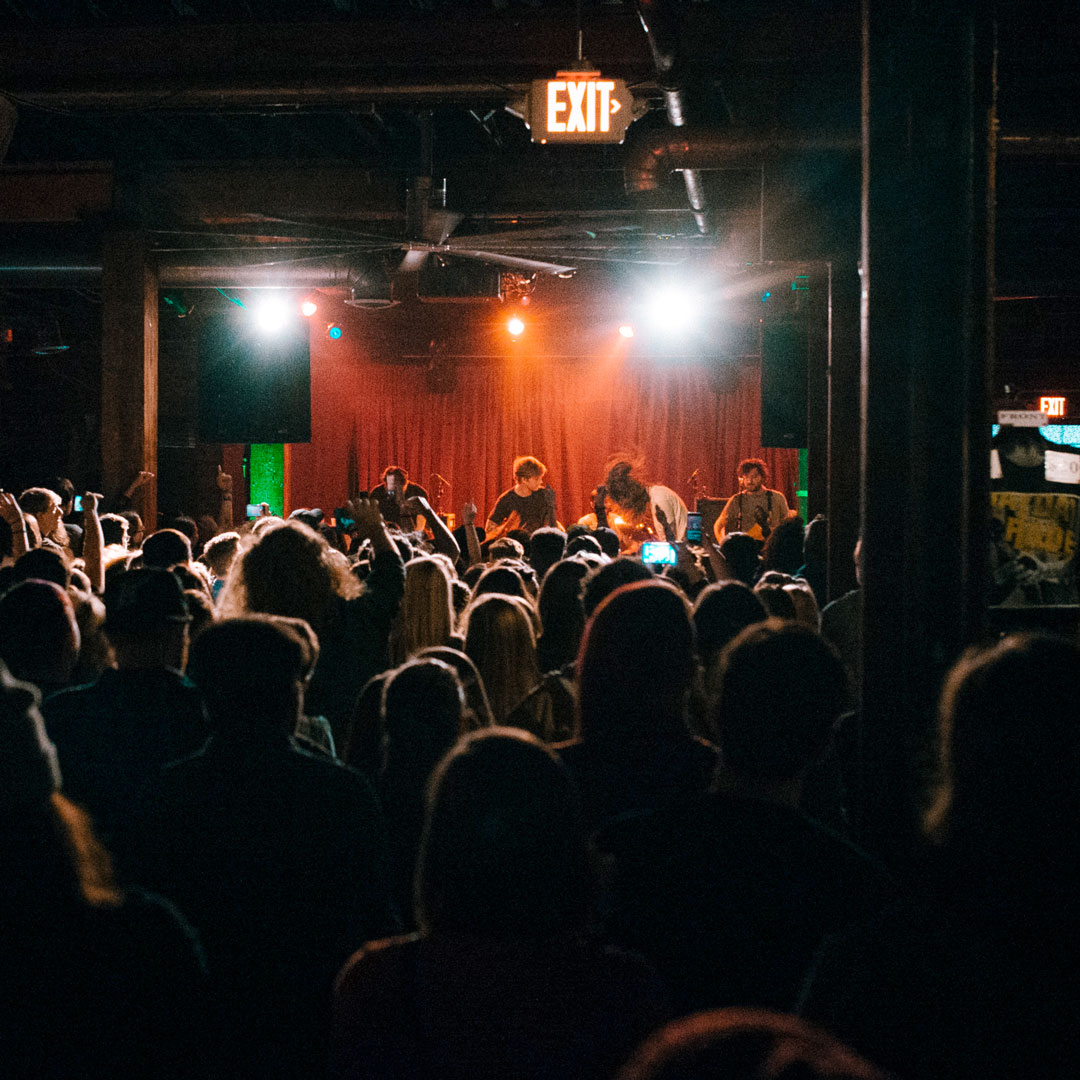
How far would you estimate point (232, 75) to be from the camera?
7.54m

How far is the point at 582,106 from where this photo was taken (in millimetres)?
6438

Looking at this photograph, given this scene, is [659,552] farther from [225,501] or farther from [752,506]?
[225,501]

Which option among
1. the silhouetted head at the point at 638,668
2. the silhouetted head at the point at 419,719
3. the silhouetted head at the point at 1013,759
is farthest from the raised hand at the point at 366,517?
the silhouetted head at the point at 1013,759

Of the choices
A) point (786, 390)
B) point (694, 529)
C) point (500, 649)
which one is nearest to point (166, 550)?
point (500, 649)

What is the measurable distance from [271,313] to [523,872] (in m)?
12.9

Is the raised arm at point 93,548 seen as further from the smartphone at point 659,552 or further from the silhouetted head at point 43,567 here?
the smartphone at point 659,552

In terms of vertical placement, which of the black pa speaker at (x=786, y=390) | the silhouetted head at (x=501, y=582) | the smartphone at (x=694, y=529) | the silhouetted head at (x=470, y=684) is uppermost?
the black pa speaker at (x=786, y=390)

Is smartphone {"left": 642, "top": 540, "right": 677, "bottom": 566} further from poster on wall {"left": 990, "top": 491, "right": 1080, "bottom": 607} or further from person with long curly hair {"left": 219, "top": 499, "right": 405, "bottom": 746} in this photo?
poster on wall {"left": 990, "top": 491, "right": 1080, "bottom": 607}

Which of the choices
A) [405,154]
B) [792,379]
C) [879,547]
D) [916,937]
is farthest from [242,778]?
[405,154]

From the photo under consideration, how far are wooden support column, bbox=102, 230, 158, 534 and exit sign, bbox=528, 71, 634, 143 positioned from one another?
5.66m

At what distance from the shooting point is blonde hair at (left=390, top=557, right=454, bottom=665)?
4.58 meters

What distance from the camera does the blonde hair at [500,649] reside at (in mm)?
3885

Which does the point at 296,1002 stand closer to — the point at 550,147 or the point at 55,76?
the point at 55,76

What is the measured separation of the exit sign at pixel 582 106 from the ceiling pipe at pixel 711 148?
105 centimetres
